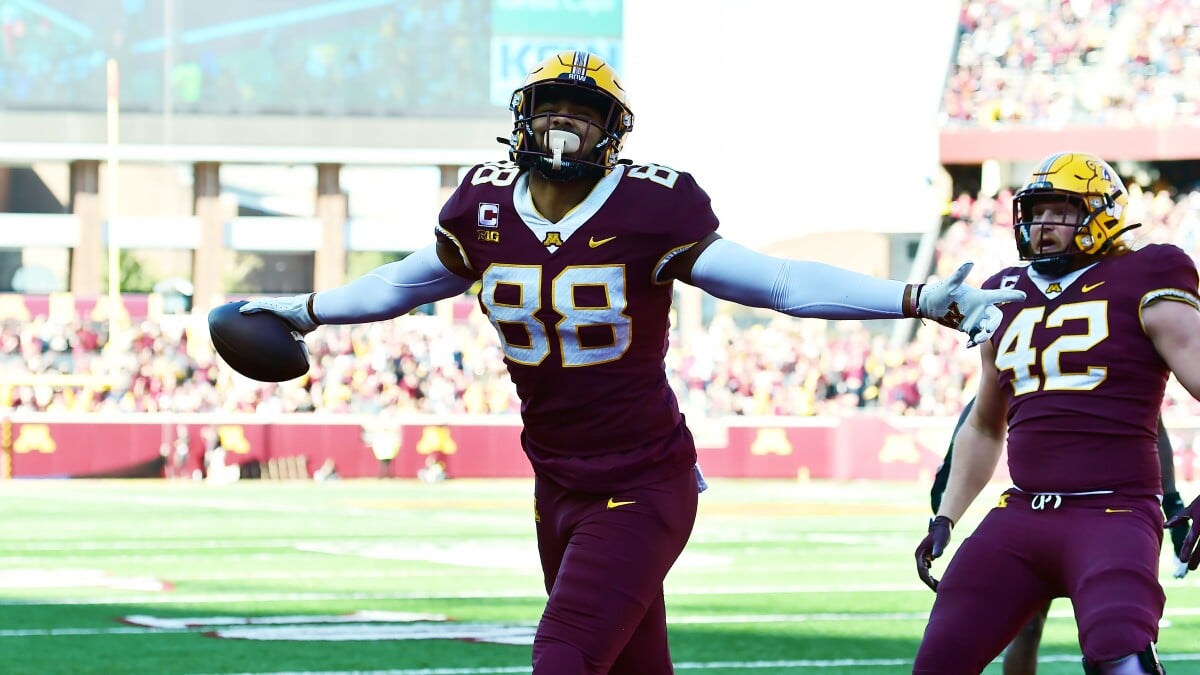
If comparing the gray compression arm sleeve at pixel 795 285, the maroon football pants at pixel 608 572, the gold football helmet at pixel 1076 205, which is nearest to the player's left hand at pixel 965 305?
the gray compression arm sleeve at pixel 795 285

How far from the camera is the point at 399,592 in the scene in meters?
8.73

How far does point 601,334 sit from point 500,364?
1766 centimetres

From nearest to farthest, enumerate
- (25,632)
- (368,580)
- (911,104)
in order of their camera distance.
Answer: (25,632), (368,580), (911,104)

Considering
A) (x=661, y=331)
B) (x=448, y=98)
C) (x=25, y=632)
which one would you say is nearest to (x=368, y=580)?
(x=25, y=632)

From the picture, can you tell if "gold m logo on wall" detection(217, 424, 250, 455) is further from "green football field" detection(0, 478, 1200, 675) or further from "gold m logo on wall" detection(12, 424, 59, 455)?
"green football field" detection(0, 478, 1200, 675)

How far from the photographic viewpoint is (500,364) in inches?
841

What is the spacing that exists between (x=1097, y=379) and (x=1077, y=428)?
0.45 ft

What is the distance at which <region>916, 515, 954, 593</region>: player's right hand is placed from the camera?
4.51 meters

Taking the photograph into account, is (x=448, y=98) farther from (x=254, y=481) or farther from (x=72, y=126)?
(x=254, y=481)

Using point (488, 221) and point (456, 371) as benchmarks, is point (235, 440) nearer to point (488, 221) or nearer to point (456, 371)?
point (456, 371)

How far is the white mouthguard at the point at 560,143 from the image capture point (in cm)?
374

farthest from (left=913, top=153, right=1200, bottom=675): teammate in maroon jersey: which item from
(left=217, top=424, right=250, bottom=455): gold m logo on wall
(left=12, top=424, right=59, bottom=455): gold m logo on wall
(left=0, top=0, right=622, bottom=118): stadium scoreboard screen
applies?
(left=0, top=0, right=622, bottom=118): stadium scoreboard screen

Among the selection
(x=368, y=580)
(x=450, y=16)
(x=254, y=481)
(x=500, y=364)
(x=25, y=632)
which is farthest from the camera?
(x=450, y=16)

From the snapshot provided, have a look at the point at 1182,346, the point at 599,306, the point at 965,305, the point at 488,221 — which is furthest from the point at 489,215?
the point at 1182,346
